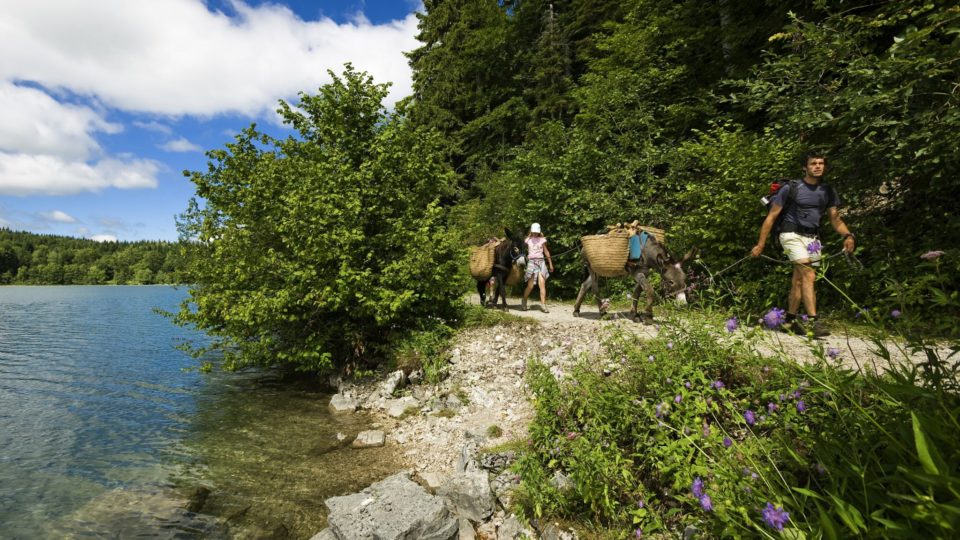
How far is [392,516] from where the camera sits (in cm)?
467

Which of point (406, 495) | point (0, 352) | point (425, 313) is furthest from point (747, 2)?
point (0, 352)

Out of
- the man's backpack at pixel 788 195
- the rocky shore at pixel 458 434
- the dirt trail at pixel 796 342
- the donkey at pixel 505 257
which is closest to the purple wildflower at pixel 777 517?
the dirt trail at pixel 796 342

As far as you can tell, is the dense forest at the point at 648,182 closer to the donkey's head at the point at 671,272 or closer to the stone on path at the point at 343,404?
the donkey's head at the point at 671,272

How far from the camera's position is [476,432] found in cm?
628

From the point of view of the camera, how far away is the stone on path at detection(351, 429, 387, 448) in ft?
23.7

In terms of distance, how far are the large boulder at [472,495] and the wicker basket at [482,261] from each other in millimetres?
7095

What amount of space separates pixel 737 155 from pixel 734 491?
361 inches

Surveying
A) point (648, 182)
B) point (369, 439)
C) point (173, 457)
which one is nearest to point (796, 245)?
point (369, 439)

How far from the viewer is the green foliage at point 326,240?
9.31 meters

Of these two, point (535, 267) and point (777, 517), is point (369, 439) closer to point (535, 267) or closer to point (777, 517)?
point (535, 267)

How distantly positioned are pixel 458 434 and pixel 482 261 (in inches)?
227

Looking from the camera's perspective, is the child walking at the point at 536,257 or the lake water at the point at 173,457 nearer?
the lake water at the point at 173,457

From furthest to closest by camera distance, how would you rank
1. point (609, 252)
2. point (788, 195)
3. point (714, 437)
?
point (609, 252), point (788, 195), point (714, 437)

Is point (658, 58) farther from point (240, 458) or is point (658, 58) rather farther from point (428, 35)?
A: point (428, 35)
